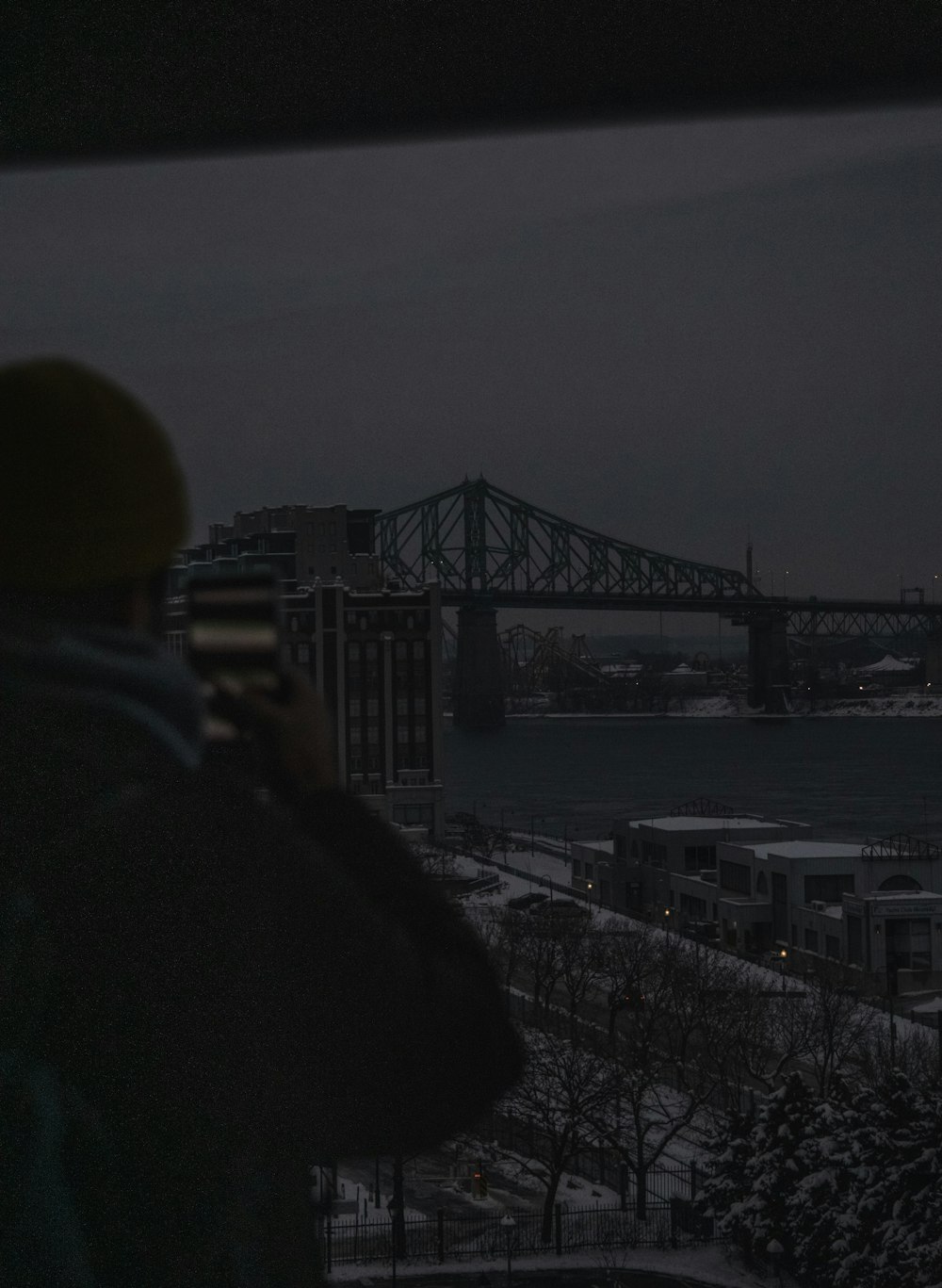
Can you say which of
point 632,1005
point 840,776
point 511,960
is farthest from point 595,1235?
point 840,776

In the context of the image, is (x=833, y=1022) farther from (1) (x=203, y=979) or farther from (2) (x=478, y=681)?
(1) (x=203, y=979)

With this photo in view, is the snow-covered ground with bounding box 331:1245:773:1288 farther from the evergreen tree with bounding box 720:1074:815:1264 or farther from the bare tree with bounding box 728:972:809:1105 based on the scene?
the bare tree with bounding box 728:972:809:1105

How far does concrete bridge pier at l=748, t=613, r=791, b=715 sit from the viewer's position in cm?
416

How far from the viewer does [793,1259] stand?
8.76 feet

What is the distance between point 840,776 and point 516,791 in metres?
3.09

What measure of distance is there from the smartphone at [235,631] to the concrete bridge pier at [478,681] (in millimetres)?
3002

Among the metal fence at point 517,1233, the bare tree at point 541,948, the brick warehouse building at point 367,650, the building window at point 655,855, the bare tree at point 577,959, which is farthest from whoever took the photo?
the building window at point 655,855

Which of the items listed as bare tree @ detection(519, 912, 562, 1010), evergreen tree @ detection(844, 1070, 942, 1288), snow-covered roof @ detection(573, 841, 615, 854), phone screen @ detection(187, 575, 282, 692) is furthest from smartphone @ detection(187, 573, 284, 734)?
snow-covered roof @ detection(573, 841, 615, 854)

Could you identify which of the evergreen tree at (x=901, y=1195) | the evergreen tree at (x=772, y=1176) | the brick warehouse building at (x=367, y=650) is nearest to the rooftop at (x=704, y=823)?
the evergreen tree at (x=772, y=1176)

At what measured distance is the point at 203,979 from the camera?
463mm

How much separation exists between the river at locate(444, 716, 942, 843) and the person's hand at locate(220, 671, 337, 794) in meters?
2.92

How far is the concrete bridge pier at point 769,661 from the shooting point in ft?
13.6

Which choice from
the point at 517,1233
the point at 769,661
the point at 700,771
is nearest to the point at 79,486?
the point at 517,1233

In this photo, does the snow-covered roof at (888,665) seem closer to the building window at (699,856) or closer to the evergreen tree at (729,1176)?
the building window at (699,856)
